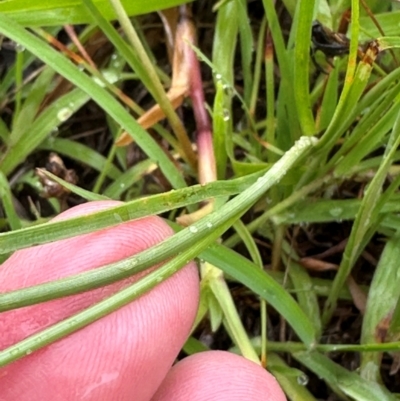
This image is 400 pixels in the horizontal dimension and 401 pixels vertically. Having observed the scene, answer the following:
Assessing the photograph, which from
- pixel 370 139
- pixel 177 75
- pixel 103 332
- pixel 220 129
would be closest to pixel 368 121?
pixel 370 139

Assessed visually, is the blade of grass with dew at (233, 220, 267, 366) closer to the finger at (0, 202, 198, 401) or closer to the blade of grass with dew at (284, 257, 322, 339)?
the blade of grass with dew at (284, 257, 322, 339)

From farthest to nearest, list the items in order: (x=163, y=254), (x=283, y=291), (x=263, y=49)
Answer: (x=263, y=49) < (x=283, y=291) < (x=163, y=254)

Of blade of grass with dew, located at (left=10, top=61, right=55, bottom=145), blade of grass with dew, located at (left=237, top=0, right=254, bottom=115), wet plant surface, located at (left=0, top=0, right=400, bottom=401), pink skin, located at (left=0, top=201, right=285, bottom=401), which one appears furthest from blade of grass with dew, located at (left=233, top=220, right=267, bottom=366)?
blade of grass with dew, located at (left=10, top=61, right=55, bottom=145)

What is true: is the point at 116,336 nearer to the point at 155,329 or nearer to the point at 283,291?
the point at 155,329

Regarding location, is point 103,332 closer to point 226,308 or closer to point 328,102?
point 226,308

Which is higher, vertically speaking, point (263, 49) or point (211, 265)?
point (263, 49)

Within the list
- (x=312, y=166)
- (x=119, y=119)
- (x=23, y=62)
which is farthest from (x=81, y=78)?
(x=312, y=166)

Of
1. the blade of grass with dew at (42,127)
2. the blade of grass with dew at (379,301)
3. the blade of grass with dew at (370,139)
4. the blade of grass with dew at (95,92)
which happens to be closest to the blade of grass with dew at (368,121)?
the blade of grass with dew at (370,139)
